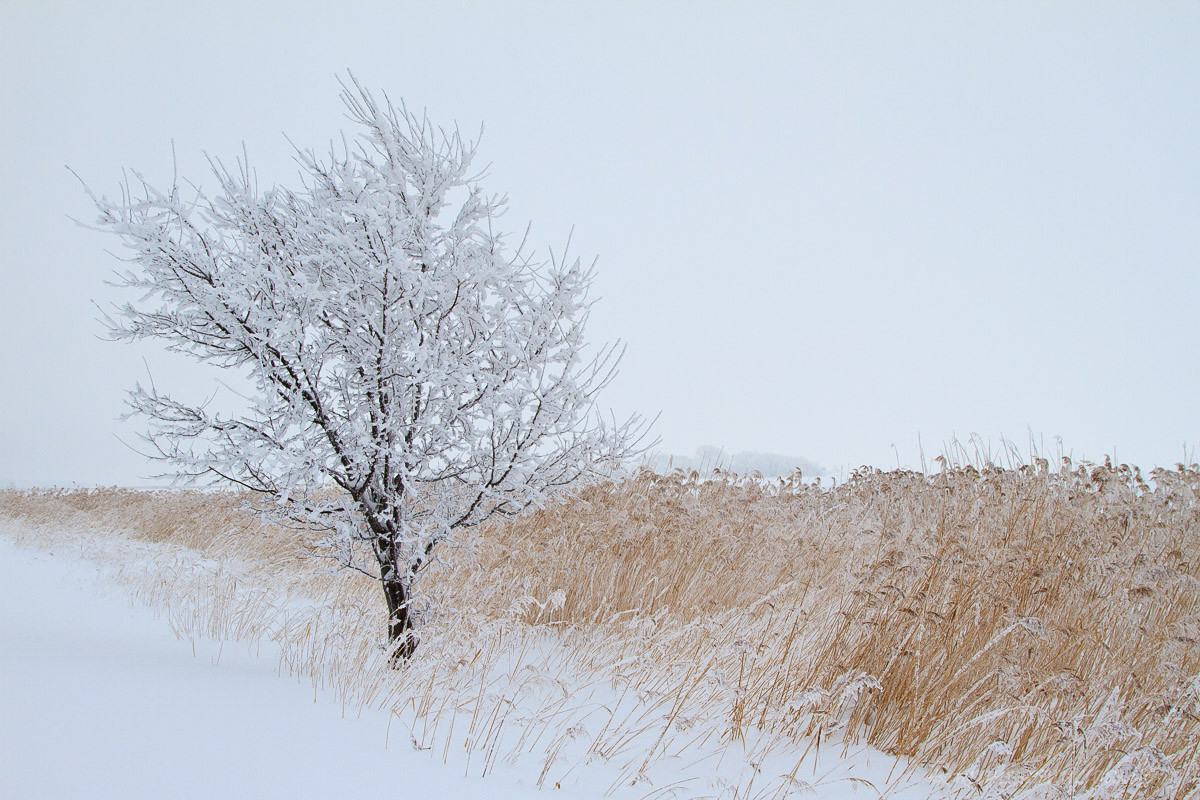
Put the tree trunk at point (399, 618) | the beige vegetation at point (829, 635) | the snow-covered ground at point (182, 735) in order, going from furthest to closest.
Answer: the tree trunk at point (399, 618)
the beige vegetation at point (829, 635)
the snow-covered ground at point (182, 735)

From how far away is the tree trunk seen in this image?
3758 millimetres

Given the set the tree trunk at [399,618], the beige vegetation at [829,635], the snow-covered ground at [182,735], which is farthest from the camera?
the tree trunk at [399,618]

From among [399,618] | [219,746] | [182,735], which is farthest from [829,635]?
[182,735]

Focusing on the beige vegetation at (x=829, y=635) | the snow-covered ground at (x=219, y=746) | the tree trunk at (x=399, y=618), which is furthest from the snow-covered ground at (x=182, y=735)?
the tree trunk at (x=399, y=618)

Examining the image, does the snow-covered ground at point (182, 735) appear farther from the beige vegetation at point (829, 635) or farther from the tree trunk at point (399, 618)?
the tree trunk at point (399, 618)

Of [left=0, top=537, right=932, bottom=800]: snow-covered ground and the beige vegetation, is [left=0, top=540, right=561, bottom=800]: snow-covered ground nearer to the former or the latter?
[left=0, top=537, right=932, bottom=800]: snow-covered ground

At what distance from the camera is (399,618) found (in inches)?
151

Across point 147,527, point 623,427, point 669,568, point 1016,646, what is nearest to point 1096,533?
point 1016,646

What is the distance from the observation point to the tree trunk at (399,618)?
3.76 metres

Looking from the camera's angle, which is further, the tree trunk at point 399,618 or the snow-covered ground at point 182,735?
the tree trunk at point 399,618

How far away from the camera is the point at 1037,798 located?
8.63 feet

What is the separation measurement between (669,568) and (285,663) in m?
3.00

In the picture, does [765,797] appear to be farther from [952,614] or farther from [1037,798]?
[952,614]

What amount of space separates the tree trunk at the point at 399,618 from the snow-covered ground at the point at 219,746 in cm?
53
